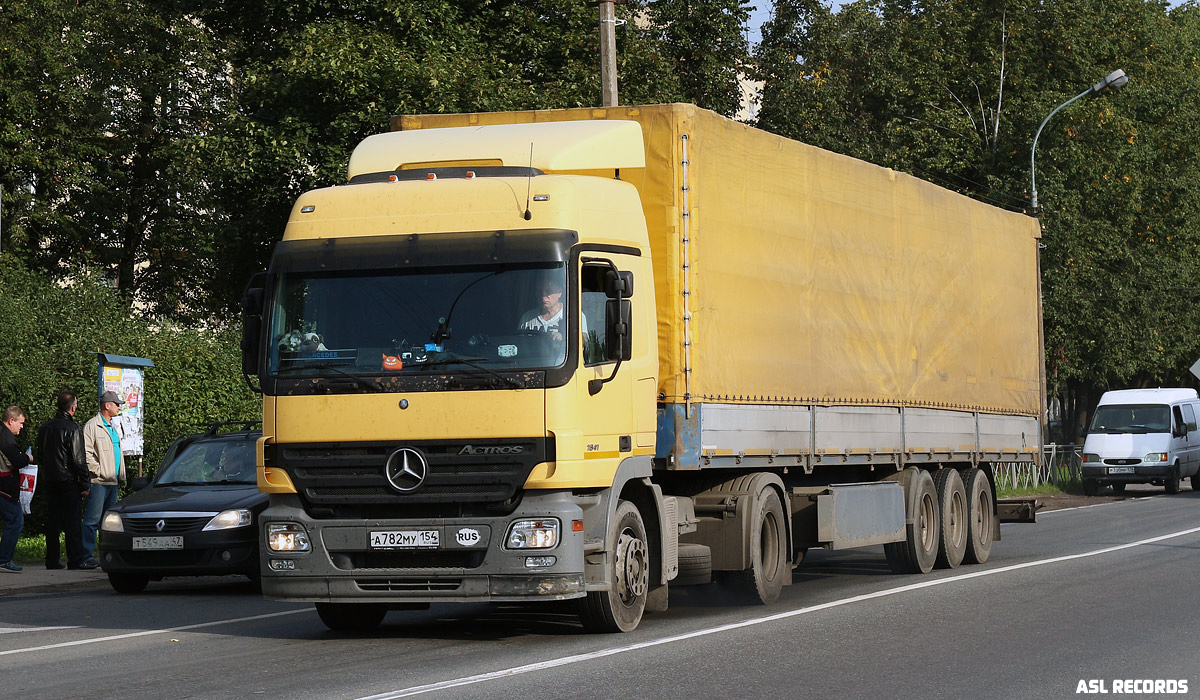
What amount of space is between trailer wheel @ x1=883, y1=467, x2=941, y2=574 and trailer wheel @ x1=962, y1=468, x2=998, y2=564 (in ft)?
4.03

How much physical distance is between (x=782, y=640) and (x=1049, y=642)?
175 cm

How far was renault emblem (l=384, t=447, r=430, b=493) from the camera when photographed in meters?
9.96

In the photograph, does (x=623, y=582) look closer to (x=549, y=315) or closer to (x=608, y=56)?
(x=549, y=315)

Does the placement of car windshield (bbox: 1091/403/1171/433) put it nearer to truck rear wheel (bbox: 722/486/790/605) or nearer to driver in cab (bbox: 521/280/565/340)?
truck rear wheel (bbox: 722/486/790/605)

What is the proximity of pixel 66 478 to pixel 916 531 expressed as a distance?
9.22 meters

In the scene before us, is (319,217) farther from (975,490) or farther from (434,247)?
(975,490)

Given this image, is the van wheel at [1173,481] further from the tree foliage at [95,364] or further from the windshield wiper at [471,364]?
the windshield wiper at [471,364]

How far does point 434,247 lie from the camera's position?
1021 cm

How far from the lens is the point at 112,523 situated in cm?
1486

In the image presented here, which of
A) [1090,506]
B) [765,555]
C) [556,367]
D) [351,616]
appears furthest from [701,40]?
[556,367]

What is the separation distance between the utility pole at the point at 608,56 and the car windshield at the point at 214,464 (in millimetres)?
7126

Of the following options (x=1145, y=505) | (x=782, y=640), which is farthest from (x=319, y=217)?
(x=1145, y=505)

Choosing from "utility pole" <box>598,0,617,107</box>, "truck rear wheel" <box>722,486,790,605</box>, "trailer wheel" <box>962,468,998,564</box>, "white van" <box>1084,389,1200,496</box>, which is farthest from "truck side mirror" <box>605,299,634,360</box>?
"white van" <box>1084,389,1200,496</box>

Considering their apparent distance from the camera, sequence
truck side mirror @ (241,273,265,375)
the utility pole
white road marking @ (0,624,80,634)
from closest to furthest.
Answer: truck side mirror @ (241,273,265,375) → white road marking @ (0,624,80,634) → the utility pole
